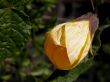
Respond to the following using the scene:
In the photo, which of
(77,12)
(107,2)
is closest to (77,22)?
(107,2)

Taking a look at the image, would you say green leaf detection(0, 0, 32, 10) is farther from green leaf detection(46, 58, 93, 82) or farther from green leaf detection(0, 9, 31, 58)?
green leaf detection(46, 58, 93, 82)

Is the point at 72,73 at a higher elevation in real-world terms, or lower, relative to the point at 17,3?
lower

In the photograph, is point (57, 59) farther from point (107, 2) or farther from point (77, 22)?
point (107, 2)

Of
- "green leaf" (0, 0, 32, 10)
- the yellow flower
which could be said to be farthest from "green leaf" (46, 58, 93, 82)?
"green leaf" (0, 0, 32, 10)

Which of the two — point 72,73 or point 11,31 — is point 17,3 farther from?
point 72,73

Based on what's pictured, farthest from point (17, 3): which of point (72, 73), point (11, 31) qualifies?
point (72, 73)

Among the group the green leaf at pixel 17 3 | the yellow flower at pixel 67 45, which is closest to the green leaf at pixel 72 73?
the yellow flower at pixel 67 45
